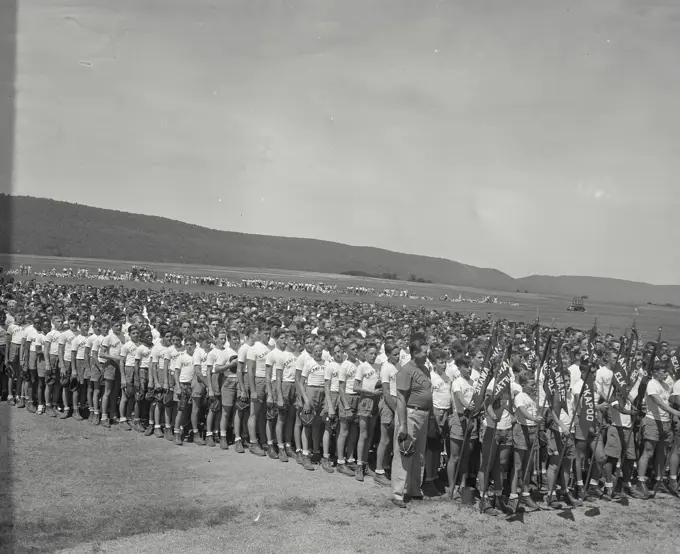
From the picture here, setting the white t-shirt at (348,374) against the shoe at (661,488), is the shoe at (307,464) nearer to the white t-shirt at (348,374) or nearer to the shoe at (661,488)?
the white t-shirt at (348,374)

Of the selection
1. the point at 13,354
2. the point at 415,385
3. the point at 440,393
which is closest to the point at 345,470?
the point at 440,393

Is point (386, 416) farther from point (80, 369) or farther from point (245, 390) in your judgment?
point (80, 369)

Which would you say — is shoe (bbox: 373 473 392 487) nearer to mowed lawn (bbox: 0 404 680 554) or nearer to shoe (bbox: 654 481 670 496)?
mowed lawn (bbox: 0 404 680 554)

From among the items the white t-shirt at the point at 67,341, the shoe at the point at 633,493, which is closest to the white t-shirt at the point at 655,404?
the shoe at the point at 633,493

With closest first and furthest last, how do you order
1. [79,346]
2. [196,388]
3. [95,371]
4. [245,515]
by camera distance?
1. [245,515]
2. [196,388]
3. [95,371]
4. [79,346]

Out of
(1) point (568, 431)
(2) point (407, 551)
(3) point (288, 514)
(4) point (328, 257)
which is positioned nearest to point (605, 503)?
(1) point (568, 431)

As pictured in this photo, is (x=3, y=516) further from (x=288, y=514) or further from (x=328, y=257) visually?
(x=328, y=257)
